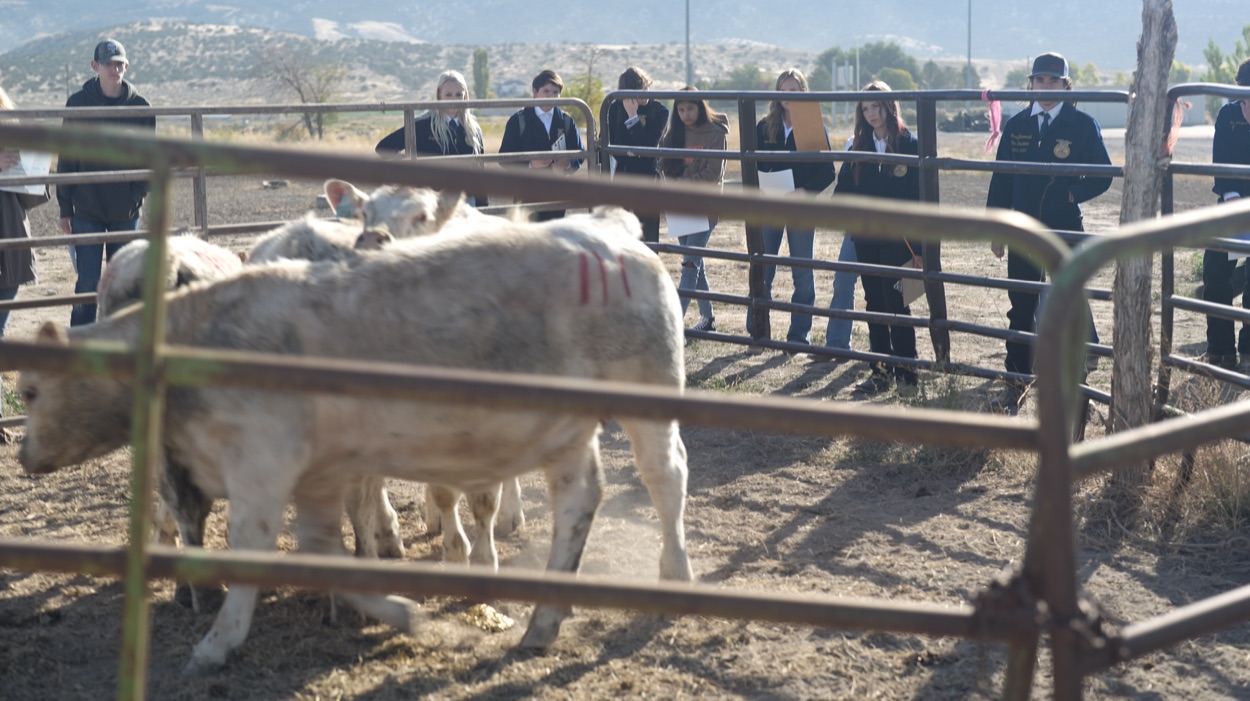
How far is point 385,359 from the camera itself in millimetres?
3799

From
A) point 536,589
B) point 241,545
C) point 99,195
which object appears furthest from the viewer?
point 99,195

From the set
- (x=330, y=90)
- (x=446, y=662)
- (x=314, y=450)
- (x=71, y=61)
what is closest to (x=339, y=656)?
(x=446, y=662)

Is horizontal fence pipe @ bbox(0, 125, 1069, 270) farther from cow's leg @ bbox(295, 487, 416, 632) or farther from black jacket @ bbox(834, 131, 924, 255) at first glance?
black jacket @ bbox(834, 131, 924, 255)

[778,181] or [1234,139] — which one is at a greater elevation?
[1234,139]

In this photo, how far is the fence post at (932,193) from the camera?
24.4ft

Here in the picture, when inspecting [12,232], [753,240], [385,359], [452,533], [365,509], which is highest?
[12,232]

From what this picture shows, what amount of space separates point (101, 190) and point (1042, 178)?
5.65 meters

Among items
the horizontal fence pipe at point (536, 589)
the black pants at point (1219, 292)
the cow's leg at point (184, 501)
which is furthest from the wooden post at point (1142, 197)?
the cow's leg at point (184, 501)

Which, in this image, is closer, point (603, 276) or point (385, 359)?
point (385, 359)

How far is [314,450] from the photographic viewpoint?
3844 mm

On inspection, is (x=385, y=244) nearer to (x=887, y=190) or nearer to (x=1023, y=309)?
(x=1023, y=309)

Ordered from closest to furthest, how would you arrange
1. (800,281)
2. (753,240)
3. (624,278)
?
(624,278), (753,240), (800,281)

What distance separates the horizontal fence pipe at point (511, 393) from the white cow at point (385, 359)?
1338mm

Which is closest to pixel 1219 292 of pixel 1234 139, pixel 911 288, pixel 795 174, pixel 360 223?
pixel 1234 139
